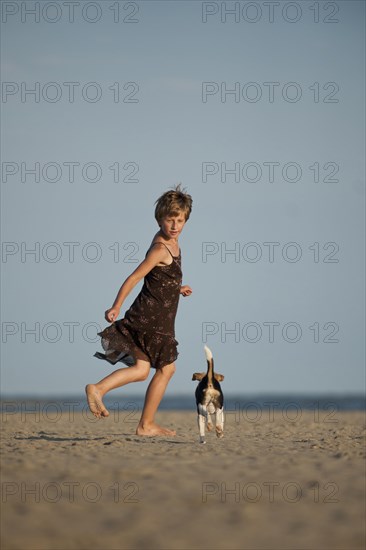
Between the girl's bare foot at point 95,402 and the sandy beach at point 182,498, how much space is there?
2.11ft

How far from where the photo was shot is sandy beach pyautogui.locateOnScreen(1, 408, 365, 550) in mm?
4344

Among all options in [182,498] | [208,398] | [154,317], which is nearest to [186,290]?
[154,317]

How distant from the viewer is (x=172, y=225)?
776 centimetres

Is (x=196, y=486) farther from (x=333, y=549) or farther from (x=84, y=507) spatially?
(x=333, y=549)

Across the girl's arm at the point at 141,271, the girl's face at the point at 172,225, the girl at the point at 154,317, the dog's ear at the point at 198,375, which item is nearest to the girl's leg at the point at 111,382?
the girl at the point at 154,317

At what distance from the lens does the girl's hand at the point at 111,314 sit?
747 cm

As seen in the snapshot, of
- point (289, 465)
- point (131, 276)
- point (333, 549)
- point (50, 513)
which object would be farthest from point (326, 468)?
point (131, 276)

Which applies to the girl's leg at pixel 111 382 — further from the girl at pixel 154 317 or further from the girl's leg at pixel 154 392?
the girl's leg at pixel 154 392

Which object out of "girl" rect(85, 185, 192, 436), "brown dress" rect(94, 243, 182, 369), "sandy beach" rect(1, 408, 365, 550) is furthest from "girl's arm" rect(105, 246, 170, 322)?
"sandy beach" rect(1, 408, 365, 550)

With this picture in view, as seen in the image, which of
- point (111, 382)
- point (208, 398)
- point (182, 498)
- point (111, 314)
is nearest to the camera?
point (182, 498)

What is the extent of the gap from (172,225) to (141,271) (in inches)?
21.5

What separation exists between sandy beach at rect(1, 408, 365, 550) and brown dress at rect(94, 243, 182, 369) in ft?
4.03

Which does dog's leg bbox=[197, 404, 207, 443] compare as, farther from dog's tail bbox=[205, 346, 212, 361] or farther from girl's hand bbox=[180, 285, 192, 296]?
girl's hand bbox=[180, 285, 192, 296]

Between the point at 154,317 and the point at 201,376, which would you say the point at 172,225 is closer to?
the point at 154,317
